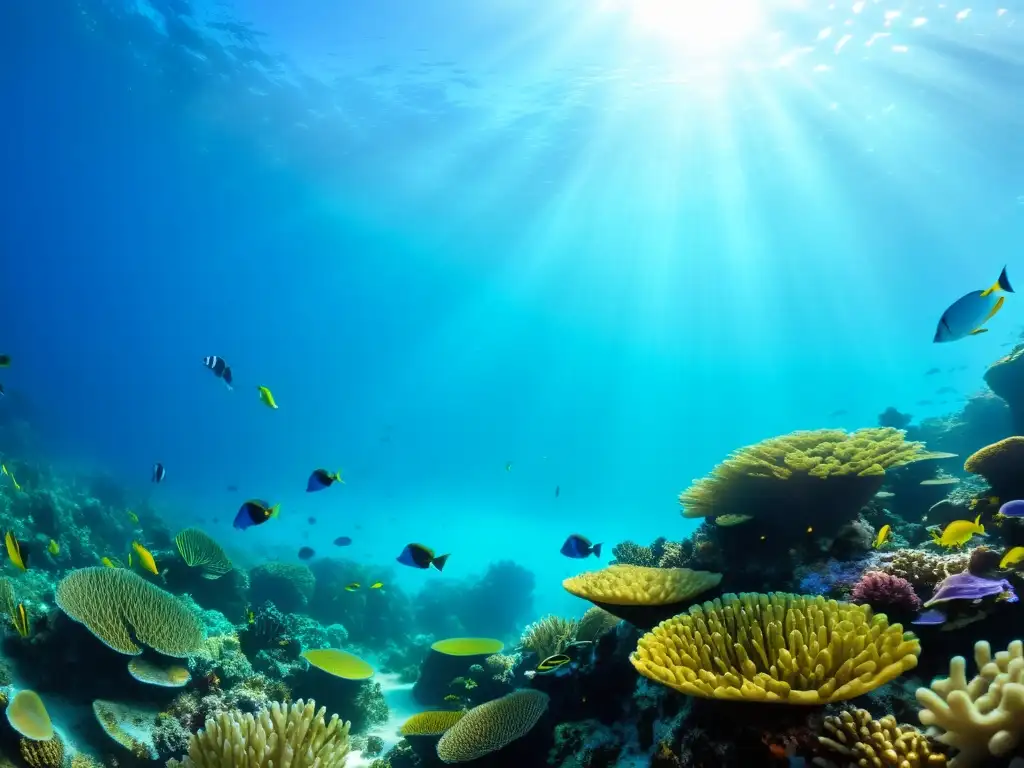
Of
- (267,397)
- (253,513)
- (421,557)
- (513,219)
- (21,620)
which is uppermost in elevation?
(513,219)

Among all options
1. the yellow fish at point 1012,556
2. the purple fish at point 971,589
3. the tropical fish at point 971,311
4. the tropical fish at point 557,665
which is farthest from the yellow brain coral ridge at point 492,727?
the tropical fish at point 971,311

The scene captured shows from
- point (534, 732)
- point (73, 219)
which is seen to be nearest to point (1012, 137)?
point (534, 732)

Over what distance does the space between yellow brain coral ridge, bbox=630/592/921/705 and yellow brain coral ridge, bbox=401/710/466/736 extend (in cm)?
369

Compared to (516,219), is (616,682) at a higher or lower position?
lower

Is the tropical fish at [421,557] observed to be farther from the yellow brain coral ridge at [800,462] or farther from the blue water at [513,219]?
the blue water at [513,219]

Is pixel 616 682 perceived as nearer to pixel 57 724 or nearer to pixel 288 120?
pixel 57 724

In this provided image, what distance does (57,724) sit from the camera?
203 inches

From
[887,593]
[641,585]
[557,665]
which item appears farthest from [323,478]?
[887,593]

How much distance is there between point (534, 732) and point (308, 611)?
1450cm

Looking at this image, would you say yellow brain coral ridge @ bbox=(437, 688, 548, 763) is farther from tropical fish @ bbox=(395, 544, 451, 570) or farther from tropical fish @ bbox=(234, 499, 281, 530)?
tropical fish @ bbox=(234, 499, 281, 530)

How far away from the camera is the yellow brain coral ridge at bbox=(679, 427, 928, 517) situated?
198 inches

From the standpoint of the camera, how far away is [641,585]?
174 inches

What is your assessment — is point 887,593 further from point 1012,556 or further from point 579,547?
point 579,547

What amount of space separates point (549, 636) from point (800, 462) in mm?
4295
